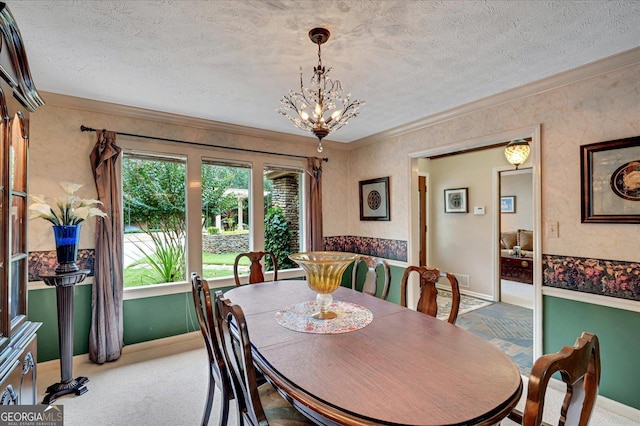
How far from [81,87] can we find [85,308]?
2061mm

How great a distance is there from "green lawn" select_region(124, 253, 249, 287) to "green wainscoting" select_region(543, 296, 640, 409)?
3333 mm

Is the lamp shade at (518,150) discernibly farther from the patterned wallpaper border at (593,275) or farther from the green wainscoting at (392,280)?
the green wainscoting at (392,280)

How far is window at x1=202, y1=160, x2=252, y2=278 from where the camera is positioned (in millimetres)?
3713

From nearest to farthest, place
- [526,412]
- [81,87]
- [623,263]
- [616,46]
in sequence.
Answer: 1. [526,412]
2. [616,46]
3. [623,263]
4. [81,87]

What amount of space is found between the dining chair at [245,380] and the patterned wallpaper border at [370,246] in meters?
2.76

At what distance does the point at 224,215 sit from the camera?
385cm

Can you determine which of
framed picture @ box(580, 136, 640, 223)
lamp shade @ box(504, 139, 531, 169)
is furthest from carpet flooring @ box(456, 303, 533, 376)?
lamp shade @ box(504, 139, 531, 169)

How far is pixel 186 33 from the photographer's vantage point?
1.87m

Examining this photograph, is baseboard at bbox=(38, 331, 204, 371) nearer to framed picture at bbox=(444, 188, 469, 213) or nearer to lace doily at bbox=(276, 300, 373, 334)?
lace doily at bbox=(276, 300, 373, 334)

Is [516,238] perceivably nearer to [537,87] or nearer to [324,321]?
[537,87]

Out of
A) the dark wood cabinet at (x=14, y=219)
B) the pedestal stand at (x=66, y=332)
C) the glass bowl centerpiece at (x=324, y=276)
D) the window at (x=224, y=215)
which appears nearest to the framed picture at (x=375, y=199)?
the window at (x=224, y=215)

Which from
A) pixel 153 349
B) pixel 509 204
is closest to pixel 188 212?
pixel 153 349

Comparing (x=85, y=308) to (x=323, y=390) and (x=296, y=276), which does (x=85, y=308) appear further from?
(x=323, y=390)

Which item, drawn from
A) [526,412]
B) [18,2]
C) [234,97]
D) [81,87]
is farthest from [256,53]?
Answer: [526,412]
